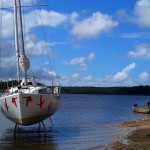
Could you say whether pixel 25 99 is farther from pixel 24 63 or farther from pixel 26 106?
pixel 24 63

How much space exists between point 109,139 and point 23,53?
376 inches

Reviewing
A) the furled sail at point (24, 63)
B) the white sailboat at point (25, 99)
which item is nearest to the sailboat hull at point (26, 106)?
the white sailboat at point (25, 99)

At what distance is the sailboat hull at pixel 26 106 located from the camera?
29.5 m

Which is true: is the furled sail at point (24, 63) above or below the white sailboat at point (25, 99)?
above

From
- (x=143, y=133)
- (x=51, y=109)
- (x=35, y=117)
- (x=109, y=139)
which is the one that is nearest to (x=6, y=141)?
(x=35, y=117)

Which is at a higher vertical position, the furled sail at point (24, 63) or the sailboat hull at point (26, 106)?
the furled sail at point (24, 63)

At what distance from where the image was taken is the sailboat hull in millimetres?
29547

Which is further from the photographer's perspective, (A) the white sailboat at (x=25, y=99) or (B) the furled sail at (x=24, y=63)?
(B) the furled sail at (x=24, y=63)

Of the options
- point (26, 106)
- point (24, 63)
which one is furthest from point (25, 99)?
point (24, 63)

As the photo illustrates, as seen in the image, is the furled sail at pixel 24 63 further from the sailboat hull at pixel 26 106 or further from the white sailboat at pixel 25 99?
the sailboat hull at pixel 26 106

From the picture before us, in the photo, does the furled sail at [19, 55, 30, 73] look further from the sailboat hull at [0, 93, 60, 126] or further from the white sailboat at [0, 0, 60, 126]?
the sailboat hull at [0, 93, 60, 126]

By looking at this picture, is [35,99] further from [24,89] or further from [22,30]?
[22,30]

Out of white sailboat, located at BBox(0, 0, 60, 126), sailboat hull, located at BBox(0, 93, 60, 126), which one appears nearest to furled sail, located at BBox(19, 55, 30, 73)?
white sailboat, located at BBox(0, 0, 60, 126)

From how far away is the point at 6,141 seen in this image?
29125mm
